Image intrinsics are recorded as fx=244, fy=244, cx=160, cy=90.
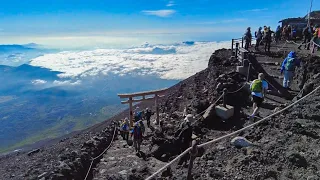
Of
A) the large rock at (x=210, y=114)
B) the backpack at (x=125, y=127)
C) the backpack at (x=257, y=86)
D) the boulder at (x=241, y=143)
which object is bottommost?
the backpack at (x=125, y=127)

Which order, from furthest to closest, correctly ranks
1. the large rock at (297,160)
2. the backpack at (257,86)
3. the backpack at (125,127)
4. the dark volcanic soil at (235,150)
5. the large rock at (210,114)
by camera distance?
the backpack at (125,127), the large rock at (210,114), the backpack at (257,86), the dark volcanic soil at (235,150), the large rock at (297,160)

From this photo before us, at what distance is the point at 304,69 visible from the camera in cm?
1398

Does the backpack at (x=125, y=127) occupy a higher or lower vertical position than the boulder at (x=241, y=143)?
lower

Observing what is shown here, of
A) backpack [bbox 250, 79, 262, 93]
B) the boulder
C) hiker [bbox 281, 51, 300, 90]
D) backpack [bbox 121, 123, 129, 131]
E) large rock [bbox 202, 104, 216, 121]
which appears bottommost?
backpack [bbox 121, 123, 129, 131]

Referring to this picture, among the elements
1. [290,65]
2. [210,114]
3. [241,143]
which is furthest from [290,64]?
[241,143]

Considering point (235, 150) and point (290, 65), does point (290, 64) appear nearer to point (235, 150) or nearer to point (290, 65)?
point (290, 65)

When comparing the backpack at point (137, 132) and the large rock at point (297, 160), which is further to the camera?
the backpack at point (137, 132)

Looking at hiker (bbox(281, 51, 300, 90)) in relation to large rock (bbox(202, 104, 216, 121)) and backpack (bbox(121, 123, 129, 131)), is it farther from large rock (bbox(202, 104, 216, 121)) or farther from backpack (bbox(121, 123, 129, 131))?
backpack (bbox(121, 123, 129, 131))

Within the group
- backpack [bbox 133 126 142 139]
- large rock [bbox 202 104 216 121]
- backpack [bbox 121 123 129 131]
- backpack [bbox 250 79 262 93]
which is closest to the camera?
backpack [bbox 250 79 262 93]

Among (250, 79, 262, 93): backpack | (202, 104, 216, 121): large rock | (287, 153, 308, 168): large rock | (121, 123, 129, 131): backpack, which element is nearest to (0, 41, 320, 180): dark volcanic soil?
(287, 153, 308, 168): large rock

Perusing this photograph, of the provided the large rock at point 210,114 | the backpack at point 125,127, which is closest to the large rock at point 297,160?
the large rock at point 210,114

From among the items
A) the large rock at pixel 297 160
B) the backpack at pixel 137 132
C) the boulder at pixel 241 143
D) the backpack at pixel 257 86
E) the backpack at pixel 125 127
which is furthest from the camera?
the backpack at pixel 125 127

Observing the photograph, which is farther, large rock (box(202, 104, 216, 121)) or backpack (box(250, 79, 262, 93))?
large rock (box(202, 104, 216, 121))

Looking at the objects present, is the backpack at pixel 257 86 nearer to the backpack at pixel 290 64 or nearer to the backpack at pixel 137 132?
the backpack at pixel 290 64
